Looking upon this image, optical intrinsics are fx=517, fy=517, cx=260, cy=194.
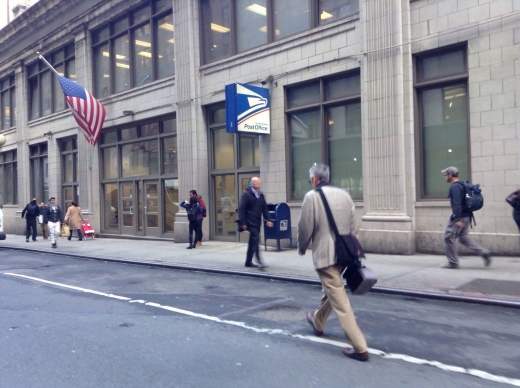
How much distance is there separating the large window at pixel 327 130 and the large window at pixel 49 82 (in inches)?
486

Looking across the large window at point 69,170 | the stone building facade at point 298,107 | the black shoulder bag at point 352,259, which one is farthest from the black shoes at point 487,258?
the large window at point 69,170

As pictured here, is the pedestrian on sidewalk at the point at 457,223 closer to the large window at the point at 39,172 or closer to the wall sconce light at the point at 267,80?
the wall sconce light at the point at 267,80

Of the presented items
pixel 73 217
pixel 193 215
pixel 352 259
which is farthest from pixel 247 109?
pixel 73 217

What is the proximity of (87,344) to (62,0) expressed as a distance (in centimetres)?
1955

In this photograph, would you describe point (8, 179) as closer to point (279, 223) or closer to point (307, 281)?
point (279, 223)

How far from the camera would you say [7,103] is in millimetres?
27734

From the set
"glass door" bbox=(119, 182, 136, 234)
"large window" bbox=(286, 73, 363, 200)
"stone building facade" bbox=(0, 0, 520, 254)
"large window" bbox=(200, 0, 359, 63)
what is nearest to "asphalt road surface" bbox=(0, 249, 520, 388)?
"stone building facade" bbox=(0, 0, 520, 254)

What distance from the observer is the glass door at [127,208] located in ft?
64.4

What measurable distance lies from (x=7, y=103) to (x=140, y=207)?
1348 cm

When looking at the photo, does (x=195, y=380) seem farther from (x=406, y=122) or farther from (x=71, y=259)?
(x=71, y=259)

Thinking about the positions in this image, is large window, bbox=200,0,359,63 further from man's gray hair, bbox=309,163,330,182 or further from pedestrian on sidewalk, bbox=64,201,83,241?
man's gray hair, bbox=309,163,330,182

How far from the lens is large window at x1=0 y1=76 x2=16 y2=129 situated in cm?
2706

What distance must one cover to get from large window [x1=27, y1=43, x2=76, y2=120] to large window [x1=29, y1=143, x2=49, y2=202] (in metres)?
1.65

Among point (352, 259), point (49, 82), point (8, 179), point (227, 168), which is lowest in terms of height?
point (352, 259)
